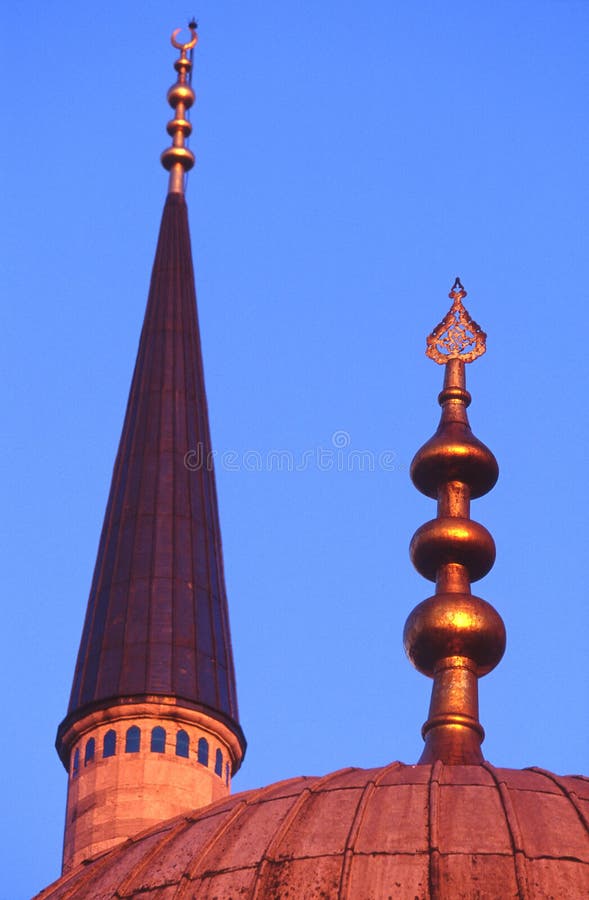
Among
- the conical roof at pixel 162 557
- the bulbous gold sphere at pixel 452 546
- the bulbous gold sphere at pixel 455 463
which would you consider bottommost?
the bulbous gold sphere at pixel 452 546

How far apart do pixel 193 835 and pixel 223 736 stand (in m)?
23.4

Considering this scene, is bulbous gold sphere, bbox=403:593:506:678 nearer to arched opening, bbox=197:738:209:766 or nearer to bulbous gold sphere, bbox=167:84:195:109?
arched opening, bbox=197:738:209:766

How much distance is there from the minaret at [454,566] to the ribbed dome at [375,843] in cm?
242

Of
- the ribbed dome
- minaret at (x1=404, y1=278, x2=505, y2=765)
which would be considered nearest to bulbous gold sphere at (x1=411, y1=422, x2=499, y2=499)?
minaret at (x1=404, y1=278, x2=505, y2=765)

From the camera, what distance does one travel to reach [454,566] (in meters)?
20.0

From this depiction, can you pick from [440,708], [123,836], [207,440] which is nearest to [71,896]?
[440,708]

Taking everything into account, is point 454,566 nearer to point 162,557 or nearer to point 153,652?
point 153,652

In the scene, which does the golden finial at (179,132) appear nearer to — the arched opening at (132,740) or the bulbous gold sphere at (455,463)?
the arched opening at (132,740)

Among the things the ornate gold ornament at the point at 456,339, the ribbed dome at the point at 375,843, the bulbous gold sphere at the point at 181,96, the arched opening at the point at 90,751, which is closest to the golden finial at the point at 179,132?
the bulbous gold sphere at the point at 181,96

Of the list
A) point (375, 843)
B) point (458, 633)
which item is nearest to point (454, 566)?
point (458, 633)

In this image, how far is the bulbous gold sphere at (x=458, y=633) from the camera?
63.1 ft

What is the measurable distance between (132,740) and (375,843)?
24178mm

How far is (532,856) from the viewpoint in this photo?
1371 centimetres

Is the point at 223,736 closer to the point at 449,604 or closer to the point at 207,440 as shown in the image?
the point at 207,440
